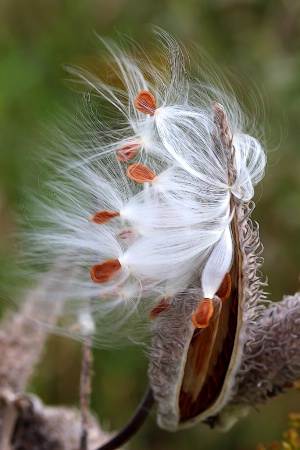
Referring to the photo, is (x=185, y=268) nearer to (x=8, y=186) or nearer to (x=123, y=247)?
(x=123, y=247)

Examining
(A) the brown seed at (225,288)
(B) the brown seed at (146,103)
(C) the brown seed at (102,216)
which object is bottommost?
(A) the brown seed at (225,288)

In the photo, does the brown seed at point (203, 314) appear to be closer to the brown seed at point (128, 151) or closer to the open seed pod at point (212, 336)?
the open seed pod at point (212, 336)

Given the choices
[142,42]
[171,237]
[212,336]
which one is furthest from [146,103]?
[142,42]

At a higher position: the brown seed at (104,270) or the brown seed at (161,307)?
the brown seed at (104,270)

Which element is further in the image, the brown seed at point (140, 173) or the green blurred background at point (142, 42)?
the green blurred background at point (142, 42)

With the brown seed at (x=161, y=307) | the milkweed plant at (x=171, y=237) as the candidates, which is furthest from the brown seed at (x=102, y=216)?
the brown seed at (x=161, y=307)

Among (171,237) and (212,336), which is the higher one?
(171,237)

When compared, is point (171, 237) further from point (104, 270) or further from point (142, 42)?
point (142, 42)

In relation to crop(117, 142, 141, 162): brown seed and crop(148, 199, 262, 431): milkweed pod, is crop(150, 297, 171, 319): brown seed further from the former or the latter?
crop(117, 142, 141, 162): brown seed
